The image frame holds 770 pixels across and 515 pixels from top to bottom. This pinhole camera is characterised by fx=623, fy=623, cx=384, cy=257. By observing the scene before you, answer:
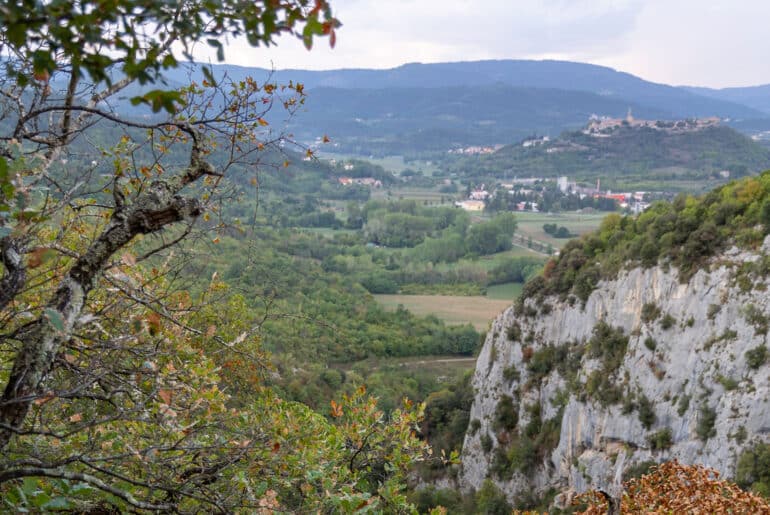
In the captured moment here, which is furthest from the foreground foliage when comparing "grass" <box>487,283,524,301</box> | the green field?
the green field

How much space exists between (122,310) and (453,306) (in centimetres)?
5365

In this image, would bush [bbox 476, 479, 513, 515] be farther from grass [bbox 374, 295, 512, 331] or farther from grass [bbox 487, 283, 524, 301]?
grass [bbox 487, 283, 524, 301]

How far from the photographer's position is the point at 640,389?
19.1m

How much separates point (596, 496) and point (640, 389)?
556 inches

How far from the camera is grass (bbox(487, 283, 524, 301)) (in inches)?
2360

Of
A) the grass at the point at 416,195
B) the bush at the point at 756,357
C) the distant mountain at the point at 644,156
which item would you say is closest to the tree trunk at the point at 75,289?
the bush at the point at 756,357

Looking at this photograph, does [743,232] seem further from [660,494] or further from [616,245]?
[660,494]

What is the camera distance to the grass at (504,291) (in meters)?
59.9

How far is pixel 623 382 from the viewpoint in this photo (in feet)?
65.3

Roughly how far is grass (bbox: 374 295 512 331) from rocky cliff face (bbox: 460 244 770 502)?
2455 cm

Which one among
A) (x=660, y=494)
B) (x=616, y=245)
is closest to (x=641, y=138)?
(x=616, y=245)

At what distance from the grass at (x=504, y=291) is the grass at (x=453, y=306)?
915 millimetres

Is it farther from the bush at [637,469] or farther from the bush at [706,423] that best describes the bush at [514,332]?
the bush at [706,423]

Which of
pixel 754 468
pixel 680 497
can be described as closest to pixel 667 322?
pixel 754 468
